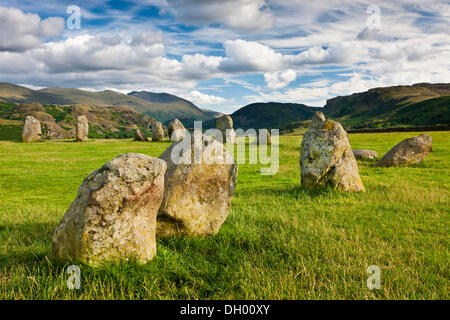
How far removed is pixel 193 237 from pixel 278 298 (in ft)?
10.6

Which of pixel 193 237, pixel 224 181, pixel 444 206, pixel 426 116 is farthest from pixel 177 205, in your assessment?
pixel 426 116

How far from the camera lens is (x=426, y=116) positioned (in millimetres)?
183500

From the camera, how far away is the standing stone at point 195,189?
7.57m

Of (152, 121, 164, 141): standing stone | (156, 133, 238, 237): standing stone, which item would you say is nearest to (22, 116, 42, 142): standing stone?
(152, 121, 164, 141): standing stone

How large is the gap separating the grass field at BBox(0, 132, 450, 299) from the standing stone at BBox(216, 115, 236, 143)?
30.5 meters

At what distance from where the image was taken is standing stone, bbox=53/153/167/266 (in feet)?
18.3

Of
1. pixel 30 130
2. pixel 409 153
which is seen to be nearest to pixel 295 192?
pixel 409 153

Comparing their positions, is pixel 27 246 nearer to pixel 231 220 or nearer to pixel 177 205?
pixel 177 205

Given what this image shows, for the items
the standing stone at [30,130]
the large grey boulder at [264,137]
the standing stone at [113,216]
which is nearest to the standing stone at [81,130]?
the standing stone at [30,130]

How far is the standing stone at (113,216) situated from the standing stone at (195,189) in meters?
1.43

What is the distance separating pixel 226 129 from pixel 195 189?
37.3 m

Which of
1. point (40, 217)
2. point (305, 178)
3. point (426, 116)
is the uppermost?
point (426, 116)

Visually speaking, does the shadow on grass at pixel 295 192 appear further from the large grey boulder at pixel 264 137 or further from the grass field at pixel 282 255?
the large grey boulder at pixel 264 137

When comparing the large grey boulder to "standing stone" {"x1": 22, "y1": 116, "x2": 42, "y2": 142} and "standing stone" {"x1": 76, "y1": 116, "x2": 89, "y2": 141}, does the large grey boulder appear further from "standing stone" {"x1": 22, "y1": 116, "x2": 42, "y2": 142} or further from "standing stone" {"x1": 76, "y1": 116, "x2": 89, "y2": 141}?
"standing stone" {"x1": 22, "y1": 116, "x2": 42, "y2": 142}
